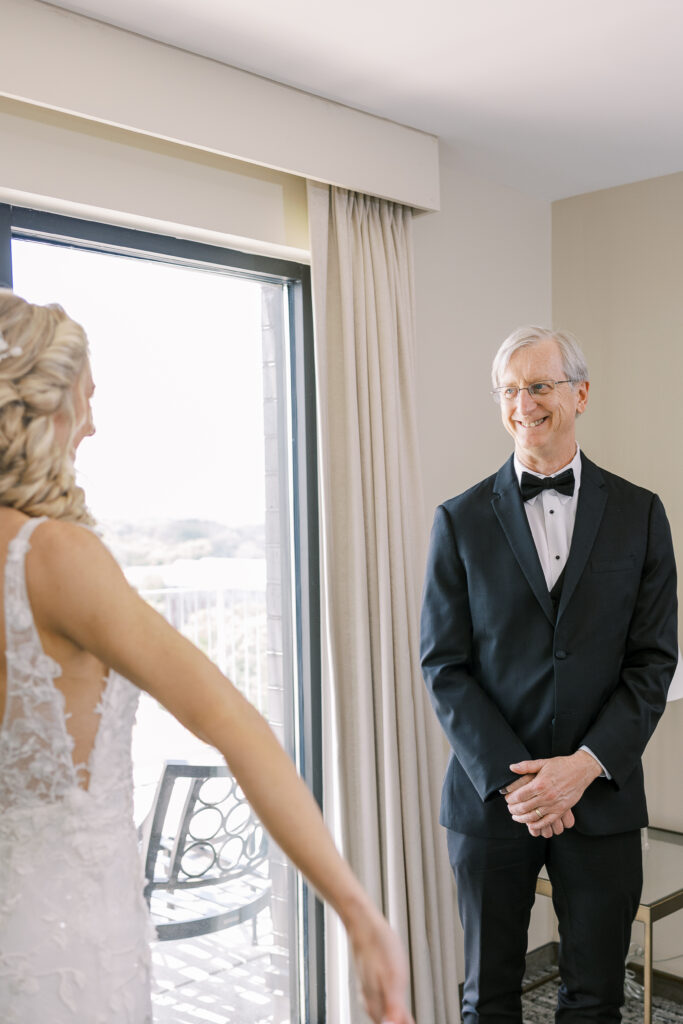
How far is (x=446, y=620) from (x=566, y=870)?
0.62 m

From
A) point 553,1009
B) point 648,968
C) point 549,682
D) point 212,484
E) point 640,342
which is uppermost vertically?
point 640,342

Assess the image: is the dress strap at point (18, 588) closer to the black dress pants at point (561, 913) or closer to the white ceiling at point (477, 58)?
the black dress pants at point (561, 913)

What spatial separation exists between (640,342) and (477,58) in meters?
1.42

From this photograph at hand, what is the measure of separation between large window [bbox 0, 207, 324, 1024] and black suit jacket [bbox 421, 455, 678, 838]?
814 millimetres

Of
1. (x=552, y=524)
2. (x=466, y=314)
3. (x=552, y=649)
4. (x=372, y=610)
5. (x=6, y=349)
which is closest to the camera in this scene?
(x=6, y=349)

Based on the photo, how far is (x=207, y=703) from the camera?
3.81 ft

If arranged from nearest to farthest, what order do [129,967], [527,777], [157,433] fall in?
[129,967]
[527,777]
[157,433]

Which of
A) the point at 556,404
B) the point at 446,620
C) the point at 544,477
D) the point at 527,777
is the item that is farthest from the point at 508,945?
the point at 556,404

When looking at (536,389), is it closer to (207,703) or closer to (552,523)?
(552,523)

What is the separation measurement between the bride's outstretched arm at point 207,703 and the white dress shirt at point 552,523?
135 centimetres

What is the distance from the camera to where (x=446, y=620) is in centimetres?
244

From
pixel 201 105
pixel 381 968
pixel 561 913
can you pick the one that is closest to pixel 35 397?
pixel 381 968

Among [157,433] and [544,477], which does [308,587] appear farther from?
[544,477]

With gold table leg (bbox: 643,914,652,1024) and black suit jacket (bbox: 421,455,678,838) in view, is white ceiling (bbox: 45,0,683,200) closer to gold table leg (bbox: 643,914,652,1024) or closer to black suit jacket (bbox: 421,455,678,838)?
black suit jacket (bbox: 421,455,678,838)
